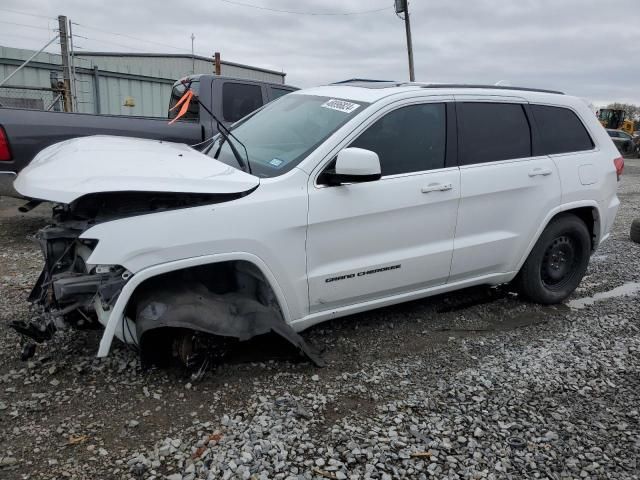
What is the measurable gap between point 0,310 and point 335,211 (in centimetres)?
283

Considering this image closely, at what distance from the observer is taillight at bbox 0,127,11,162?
5.52m

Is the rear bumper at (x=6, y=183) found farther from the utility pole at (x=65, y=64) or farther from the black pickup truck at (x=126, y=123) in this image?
the utility pole at (x=65, y=64)

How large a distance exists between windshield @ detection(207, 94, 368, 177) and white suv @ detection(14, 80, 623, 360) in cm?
2

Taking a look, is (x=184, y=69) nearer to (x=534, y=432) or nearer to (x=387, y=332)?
(x=387, y=332)

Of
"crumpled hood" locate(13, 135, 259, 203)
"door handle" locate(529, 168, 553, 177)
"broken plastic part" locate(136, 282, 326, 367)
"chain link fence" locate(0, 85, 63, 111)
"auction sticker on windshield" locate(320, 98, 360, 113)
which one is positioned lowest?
"broken plastic part" locate(136, 282, 326, 367)

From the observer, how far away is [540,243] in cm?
462

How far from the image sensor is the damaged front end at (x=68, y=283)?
9.45 ft

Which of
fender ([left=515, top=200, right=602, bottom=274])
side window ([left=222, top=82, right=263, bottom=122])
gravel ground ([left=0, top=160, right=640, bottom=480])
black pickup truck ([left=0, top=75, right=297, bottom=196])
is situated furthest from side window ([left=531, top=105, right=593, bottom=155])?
side window ([left=222, top=82, right=263, bottom=122])

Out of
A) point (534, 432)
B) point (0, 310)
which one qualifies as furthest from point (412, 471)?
point (0, 310)

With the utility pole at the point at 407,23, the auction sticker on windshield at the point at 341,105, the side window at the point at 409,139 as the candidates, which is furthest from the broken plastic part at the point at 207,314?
the utility pole at the point at 407,23

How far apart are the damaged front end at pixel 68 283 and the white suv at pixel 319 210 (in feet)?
0.03

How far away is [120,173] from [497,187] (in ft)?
8.95

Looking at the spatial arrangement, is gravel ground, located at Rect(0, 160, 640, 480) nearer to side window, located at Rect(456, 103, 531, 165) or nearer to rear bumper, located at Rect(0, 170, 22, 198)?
side window, located at Rect(456, 103, 531, 165)

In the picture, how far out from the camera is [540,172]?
4375 millimetres
